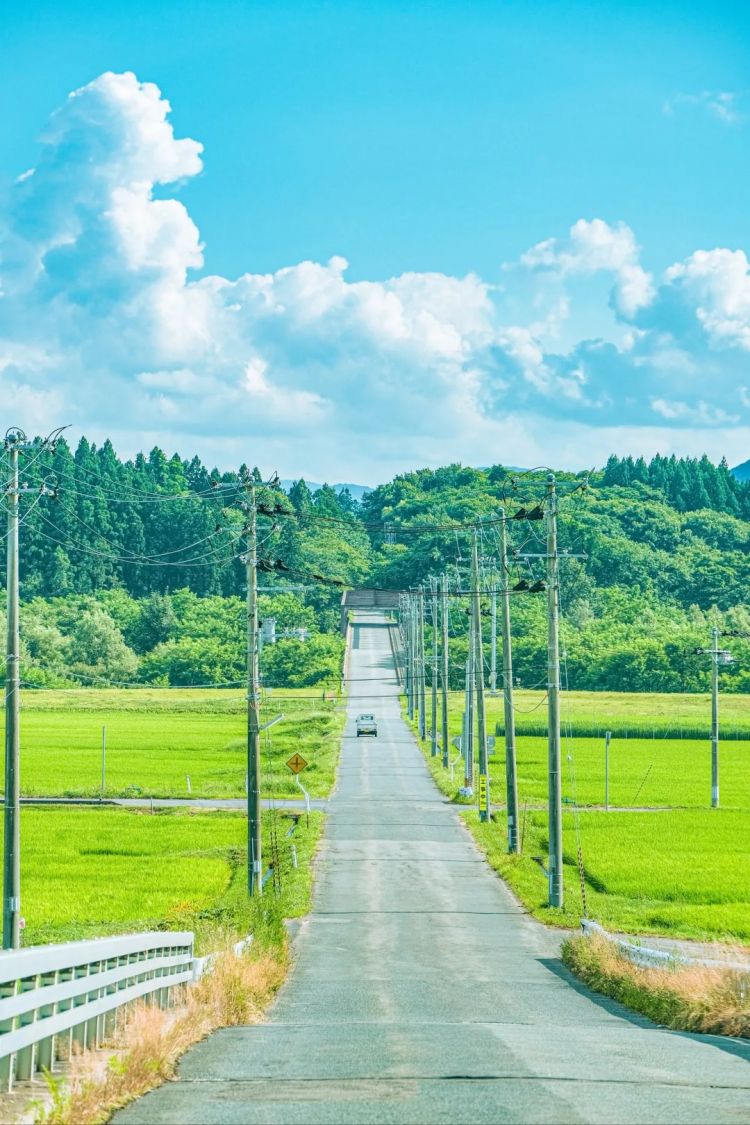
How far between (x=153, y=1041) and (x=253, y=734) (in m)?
23.2

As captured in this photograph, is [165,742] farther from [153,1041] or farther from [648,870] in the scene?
[153,1041]

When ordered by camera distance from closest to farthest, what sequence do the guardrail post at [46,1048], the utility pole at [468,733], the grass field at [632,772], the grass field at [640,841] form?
the guardrail post at [46,1048] < the grass field at [640,841] < the utility pole at [468,733] < the grass field at [632,772]

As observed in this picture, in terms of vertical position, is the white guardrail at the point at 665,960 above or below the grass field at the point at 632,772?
above

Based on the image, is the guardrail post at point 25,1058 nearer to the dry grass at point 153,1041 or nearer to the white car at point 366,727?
the dry grass at point 153,1041

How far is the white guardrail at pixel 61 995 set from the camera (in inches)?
368

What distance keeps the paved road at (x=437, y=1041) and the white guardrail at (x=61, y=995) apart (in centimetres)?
84

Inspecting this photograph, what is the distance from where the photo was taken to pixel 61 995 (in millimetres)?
10297

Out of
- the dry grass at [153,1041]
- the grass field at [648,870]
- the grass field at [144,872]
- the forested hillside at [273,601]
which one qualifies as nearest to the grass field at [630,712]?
the forested hillside at [273,601]

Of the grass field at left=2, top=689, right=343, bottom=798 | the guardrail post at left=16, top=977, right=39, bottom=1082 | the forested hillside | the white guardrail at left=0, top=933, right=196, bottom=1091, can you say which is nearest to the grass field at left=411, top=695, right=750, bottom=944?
the grass field at left=2, top=689, right=343, bottom=798

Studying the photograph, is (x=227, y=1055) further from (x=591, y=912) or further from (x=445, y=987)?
(x=591, y=912)

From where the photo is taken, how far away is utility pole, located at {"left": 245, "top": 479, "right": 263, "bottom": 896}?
33312 mm

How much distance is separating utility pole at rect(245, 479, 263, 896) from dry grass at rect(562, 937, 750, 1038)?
41.2 feet

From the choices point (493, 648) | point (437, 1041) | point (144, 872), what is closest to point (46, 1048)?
point (437, 1041)

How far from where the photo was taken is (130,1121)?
29.6 ft
